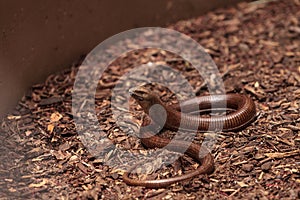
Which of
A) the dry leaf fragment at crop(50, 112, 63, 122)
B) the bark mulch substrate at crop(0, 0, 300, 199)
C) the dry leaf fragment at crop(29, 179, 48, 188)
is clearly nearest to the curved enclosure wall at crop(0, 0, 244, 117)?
the bark mulch substrate at crop(0, 0, 300, 199)

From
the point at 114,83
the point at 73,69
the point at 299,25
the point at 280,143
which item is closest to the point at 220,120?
the point at 280,143

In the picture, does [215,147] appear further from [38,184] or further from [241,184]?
[38,184]

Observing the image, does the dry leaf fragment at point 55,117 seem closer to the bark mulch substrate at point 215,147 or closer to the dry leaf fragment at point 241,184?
the bark mulch substrate at point 215,147

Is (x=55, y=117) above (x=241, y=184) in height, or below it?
above

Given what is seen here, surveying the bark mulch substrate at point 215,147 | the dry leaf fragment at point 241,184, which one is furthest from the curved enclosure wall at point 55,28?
the dry leaf fragment at point 241,184

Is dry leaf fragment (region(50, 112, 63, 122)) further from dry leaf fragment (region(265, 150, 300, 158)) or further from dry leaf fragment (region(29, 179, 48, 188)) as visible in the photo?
dry leaf fragment (region(265, 150, 300, 158))

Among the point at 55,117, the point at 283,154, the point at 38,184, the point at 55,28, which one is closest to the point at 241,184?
the point at 283,154

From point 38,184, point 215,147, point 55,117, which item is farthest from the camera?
point 55,117
